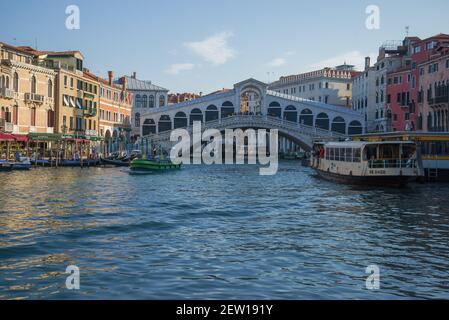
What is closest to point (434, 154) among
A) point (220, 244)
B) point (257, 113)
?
point (220, 244)

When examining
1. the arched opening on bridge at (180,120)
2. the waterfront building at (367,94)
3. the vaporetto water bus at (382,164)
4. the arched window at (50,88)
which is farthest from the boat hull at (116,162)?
the waterfront building at (367,94)

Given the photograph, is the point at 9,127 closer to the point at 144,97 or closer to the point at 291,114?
the point at 291,114

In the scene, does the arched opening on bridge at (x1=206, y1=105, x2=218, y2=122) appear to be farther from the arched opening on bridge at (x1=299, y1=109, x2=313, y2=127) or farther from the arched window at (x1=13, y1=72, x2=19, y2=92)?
the arched window at (x1=13, y1=72, x2=19, y2=92)

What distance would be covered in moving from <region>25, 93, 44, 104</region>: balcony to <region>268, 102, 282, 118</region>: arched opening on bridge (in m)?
23.4

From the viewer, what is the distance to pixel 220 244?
460 inches

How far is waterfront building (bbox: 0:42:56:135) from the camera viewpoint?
33.1m

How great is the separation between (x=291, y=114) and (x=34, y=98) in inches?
1015

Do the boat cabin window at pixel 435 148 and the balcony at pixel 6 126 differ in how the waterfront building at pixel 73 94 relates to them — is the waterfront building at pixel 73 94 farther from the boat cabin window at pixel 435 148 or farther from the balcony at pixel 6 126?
the boat cabin window at pixel 435 148

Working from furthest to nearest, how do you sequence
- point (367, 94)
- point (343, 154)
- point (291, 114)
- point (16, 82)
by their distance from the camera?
1. point (367, 94)
2. point (291, 114)
3. point (16, 82)
4. point (343, 154)

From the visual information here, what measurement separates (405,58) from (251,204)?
114 feet
